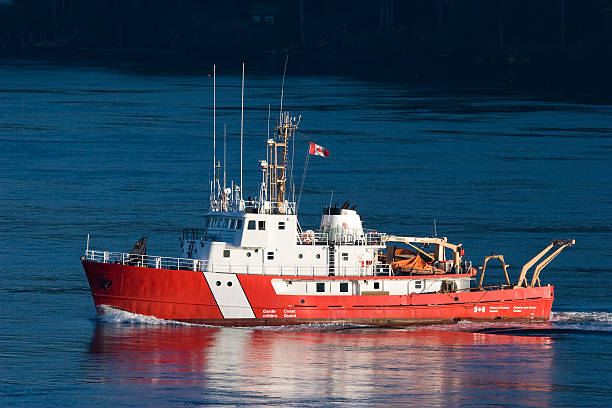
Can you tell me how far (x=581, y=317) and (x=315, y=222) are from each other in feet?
70.7

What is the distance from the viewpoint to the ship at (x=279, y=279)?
50094 millimetres

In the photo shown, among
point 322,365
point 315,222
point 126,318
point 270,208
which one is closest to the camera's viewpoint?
point 322,365

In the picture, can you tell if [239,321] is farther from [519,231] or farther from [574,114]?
[574,114]

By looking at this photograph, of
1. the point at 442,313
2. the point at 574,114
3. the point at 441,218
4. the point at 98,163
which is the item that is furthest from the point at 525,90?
the point at 442,313

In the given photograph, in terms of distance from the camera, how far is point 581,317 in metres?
53.9

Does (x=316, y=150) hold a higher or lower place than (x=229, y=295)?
higher

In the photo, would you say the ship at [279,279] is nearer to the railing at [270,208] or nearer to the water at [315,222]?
the railing at [270,208]

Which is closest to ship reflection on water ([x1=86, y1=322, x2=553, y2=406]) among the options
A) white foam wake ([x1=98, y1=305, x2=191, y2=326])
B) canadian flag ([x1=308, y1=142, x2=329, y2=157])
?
white foam wake ([x1=98, y1=305, x2=191, y2=326])

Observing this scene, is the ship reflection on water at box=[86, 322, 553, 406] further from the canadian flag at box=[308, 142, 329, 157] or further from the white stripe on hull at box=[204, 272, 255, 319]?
the canadian flag at box=[308, 142, 329, 157]

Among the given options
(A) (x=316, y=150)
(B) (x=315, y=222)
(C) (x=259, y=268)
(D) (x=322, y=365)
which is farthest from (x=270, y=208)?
(B) (x=315, y=222)

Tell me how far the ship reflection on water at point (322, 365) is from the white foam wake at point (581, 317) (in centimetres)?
305

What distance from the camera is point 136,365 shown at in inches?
1794

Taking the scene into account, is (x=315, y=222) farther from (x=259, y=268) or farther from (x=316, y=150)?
(x=259, y=268)

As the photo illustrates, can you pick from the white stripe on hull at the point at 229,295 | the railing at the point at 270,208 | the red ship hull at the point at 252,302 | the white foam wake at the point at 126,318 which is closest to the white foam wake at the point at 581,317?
the red ship hull at the point at 252,302
